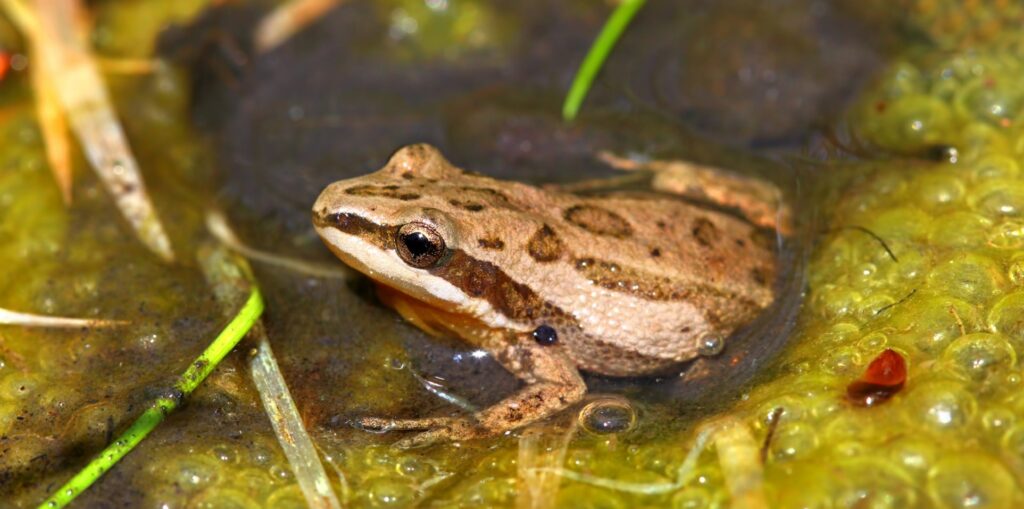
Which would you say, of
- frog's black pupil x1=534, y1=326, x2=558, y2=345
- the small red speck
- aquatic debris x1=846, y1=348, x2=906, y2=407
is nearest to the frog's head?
frog's black pupil x1=534, y1=326, x2=558, y2=345

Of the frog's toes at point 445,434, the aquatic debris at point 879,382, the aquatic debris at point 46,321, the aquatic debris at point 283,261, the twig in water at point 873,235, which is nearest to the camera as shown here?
the aquatic debris at point 879,382

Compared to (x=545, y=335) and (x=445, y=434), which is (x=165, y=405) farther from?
(x=545, y=335)

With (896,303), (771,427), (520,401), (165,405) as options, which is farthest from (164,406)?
(896,303)

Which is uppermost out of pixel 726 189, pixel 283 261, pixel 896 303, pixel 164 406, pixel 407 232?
pixel 726 189

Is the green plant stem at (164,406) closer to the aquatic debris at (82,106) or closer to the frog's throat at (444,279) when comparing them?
the frog's throat at (444,279)

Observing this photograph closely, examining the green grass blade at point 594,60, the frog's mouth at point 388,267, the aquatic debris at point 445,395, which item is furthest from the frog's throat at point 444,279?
the green grass blade at point 594,60

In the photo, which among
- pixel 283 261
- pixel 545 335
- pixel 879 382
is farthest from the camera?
pixel 283 261

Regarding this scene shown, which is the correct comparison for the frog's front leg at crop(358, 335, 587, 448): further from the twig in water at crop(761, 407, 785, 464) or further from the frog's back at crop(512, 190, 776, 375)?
the twig in water at crop(761, 407, 785, 464)

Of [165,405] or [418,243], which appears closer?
[165,405]
